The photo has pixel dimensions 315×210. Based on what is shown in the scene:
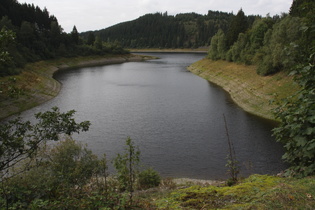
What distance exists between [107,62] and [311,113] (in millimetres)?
142207

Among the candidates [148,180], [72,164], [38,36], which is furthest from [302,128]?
[38,36]

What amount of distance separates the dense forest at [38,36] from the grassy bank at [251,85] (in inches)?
2542

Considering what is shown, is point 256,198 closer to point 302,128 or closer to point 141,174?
point 302,128

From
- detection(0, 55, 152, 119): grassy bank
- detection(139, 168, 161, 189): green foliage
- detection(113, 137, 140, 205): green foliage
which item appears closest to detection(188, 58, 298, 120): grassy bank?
detection(139, 168, 161, 189): green foliage

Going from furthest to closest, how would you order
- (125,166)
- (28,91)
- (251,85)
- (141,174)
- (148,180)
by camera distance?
(251,85) < (28,91) < (141,174) < (148,180) < (125,166)

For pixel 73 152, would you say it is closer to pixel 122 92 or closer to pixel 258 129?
pixel 258 129

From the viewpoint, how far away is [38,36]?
115 metres

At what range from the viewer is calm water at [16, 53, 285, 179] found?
25.7 metres

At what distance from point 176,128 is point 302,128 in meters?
26.1

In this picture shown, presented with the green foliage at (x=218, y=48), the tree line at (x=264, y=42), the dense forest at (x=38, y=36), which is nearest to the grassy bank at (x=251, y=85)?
the tree line at (x=264, y=42)

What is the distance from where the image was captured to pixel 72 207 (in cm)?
885

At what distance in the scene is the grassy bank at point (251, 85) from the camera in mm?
44125

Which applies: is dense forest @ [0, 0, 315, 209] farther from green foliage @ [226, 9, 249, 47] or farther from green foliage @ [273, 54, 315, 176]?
green foliage @ [226, 9, 249, 47]

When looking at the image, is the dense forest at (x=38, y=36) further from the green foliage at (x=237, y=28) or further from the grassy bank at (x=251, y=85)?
the green foliage at (x=237, y=28)
